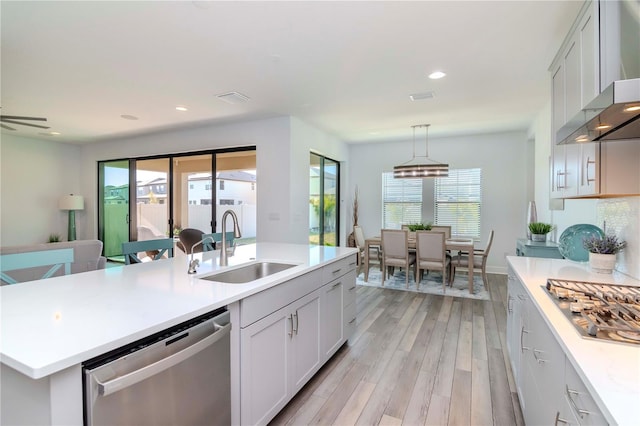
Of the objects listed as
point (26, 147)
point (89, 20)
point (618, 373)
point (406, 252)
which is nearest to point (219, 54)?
point (89, 20)

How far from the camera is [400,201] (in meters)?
6.81

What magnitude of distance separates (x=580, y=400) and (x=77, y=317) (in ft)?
5.70

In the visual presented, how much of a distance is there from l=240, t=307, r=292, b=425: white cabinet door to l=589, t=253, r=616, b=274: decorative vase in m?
2.05

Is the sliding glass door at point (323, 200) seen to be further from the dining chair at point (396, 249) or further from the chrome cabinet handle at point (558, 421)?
the chrome cabinet handle at point (558, 421)

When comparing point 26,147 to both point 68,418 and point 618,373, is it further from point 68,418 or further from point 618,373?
point 618,373

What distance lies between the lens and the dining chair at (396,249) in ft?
15.9

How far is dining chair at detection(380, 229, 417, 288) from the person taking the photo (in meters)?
4.84

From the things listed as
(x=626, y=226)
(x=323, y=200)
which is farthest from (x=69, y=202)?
(x=626, y=226)

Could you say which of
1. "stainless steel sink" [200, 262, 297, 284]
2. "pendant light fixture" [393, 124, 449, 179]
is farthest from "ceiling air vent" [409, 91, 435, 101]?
"stainless steel sink" [200, 262, 297, 284]

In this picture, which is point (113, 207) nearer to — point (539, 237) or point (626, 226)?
point (539, 237)

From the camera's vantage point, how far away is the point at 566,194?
2.09 metres

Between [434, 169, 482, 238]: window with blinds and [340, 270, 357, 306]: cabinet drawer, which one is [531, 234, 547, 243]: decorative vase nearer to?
[340, 270, 357, 306]: cabinet drawer

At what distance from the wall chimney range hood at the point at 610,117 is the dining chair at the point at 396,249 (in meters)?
3.21

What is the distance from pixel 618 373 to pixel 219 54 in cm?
313
